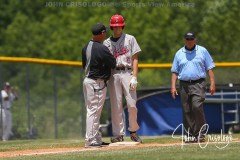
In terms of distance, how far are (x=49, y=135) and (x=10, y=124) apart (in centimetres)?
147

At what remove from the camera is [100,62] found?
14.4 metres

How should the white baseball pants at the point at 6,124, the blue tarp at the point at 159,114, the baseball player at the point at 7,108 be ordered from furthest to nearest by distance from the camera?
the blue tarp at the point at 159,114 → the baseball player at the point at 7,108 → the white baseball pants at the point at 6,124

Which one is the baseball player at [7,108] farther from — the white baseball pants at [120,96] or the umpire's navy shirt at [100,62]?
the umpire's navy shirt at [100,62]

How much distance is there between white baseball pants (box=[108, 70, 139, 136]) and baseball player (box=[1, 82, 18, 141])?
724cm

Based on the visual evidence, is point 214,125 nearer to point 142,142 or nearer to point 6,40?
point 142,142

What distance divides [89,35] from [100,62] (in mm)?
24719

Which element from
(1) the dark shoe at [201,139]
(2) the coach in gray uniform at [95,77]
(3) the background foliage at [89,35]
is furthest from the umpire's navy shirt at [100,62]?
(3) the background foliage at [89,35]

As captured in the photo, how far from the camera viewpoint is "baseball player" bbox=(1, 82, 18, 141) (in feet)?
72.3

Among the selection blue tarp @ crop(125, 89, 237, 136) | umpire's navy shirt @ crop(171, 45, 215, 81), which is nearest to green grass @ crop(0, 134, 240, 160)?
umpire's navy shirt @ crop(171, 45, 215, 81)

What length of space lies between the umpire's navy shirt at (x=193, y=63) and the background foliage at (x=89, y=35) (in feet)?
26.2

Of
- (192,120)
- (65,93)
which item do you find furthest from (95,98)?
(65,93)

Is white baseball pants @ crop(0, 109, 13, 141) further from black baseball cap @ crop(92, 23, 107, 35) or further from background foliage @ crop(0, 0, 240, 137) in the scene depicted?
black baseball cap @ crop(92, 23, 107, 35)

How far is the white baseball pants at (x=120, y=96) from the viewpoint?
14688mm

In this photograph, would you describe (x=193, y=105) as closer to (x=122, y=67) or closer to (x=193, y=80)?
(x=193, y=80)
